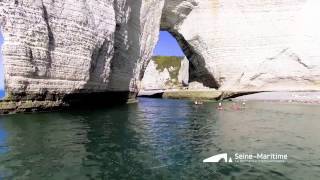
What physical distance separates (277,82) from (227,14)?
31.5 ft

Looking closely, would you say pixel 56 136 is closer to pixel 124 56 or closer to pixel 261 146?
pixel 261 146

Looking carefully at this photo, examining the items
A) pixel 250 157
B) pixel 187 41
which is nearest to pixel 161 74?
pixel 187 41

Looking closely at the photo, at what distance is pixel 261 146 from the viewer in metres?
12.6

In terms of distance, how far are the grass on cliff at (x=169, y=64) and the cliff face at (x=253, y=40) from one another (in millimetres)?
53945

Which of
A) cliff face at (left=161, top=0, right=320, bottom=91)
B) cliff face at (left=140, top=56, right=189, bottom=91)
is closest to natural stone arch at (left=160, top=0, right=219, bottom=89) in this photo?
cliff face at (left=161, top=0, right=320, bottom=91)

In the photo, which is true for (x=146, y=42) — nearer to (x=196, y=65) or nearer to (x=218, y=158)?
(x=196, y=65)

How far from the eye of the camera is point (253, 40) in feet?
137

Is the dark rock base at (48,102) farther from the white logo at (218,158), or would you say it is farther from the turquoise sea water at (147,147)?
the white logo at (218,158)

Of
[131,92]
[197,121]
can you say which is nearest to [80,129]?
[197,121]

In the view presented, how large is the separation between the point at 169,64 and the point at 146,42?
2461 inches

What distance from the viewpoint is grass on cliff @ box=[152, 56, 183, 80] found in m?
99.5

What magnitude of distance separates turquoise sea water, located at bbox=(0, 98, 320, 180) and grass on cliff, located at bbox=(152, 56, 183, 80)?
262 ft

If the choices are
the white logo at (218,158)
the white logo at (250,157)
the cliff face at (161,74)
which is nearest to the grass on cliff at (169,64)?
the cliff face at (161,74)

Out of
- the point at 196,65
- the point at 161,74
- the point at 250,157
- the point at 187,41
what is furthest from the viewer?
the point at 161,74
